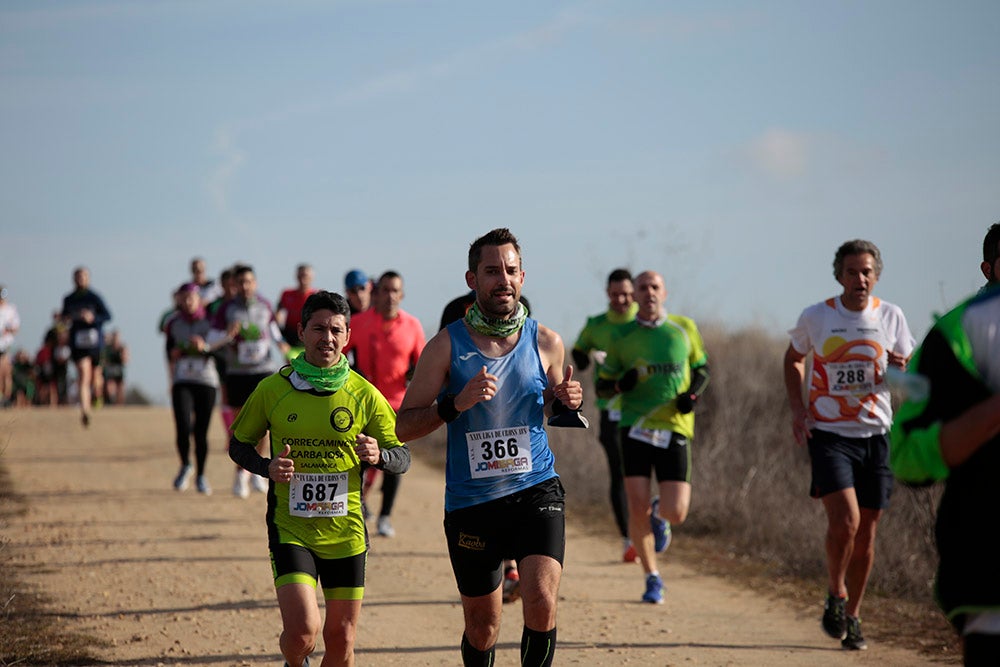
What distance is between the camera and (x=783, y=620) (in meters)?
8.20

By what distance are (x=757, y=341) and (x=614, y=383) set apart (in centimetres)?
1167

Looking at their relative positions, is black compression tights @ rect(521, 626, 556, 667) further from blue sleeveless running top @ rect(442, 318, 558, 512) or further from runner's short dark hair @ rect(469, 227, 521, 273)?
runner's short dark hair @ rect(469, 227, 521, 273)

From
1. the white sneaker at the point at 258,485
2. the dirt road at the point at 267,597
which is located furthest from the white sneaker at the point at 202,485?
the white sneaker at the point at 258,485

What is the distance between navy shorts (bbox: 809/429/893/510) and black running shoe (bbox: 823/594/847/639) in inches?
23.5

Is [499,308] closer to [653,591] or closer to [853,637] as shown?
[853,637]

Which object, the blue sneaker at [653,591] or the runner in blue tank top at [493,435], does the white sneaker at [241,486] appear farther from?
the runner in blue tank top at [493,435]

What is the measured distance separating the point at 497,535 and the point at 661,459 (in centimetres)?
343

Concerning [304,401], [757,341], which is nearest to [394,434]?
[304,401]

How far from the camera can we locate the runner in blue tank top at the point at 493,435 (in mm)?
5199

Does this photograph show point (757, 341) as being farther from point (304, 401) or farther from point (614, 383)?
point (304, 401)

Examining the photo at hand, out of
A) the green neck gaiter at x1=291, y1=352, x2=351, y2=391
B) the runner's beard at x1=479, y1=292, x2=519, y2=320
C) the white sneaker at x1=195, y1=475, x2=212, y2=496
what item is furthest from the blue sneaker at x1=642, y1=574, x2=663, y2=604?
the white sneaker at x1=195, y1=475, x2=212, y2=496

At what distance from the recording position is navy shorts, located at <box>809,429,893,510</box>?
711 centimetres

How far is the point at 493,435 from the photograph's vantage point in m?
5.30

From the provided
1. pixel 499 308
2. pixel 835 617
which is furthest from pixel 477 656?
pixel 835 617
